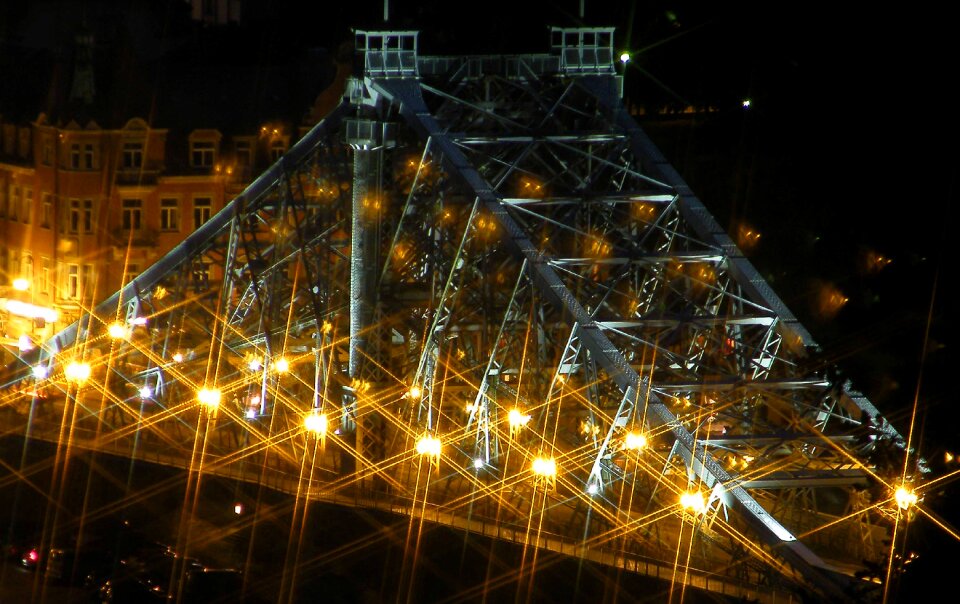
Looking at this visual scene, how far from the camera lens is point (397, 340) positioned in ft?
201

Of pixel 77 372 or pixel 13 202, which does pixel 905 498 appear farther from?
pixel 13 202

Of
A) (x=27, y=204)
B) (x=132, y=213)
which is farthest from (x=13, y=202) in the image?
(x=132, y=213)

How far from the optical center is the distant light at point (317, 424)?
57.4m

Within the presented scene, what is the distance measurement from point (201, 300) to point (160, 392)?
2930 millimetres

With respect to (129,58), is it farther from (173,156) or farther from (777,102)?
(777,102)

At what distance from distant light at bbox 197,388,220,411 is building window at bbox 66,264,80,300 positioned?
69.1ft

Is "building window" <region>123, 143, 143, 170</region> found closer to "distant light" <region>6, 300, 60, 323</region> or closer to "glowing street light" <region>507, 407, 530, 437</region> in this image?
"distant light" <region>6, 300, 60, 323</region>

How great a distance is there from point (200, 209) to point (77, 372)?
55.3 ft

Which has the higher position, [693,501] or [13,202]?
[13,202]

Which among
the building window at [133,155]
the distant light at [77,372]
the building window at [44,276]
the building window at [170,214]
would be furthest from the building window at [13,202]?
the distant light at [77,372]

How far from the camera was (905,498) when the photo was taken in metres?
38.0

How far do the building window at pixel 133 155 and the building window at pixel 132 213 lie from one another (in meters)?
1.23

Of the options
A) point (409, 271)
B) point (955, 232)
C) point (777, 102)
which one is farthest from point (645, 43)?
point (955, 232)

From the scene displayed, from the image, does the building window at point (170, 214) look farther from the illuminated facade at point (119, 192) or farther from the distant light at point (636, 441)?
the distant light at point (636, 441)
